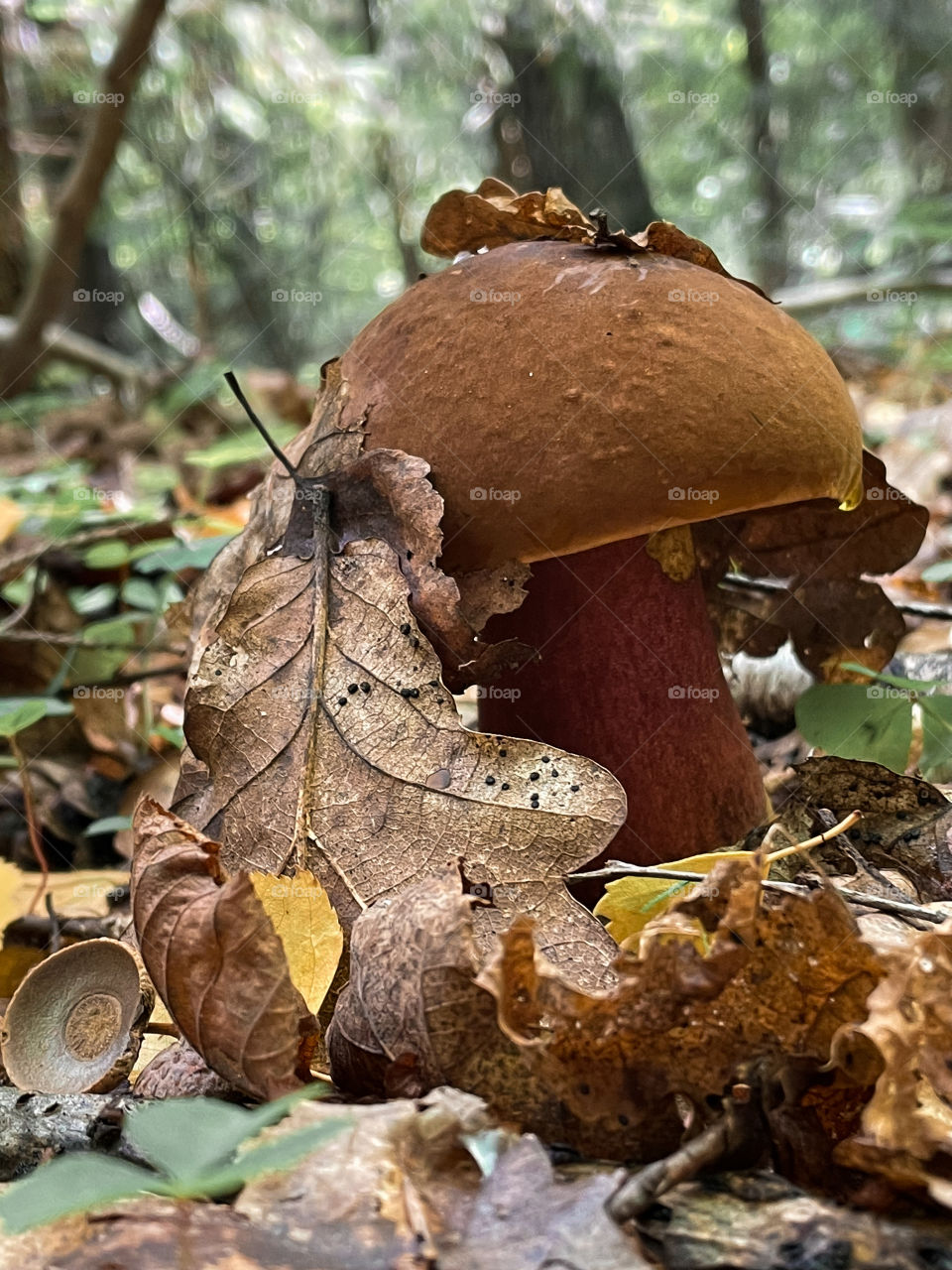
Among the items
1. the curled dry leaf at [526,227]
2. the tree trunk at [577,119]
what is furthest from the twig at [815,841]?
the tree trunk at [577,119]

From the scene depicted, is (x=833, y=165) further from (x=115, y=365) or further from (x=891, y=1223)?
(x=891, y=1223)

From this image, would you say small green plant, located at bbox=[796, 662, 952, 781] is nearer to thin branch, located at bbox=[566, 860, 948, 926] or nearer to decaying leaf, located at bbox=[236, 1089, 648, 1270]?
thin branch, located at bbox=[566, 860, 948, 926]

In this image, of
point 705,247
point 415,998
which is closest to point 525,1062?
point 415,998

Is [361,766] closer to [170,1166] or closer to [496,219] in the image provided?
[170,1166]

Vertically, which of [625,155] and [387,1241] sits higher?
[625,155]

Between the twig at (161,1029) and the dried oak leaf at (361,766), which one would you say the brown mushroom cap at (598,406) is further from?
the twig at (161,1029)

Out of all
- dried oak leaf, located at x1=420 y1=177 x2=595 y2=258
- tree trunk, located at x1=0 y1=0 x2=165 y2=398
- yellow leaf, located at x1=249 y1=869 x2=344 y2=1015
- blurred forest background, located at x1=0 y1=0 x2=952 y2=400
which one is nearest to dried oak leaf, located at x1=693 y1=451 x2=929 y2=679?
dried oak leaf, located at x1=420 y1=177 x2=595 y2=258
